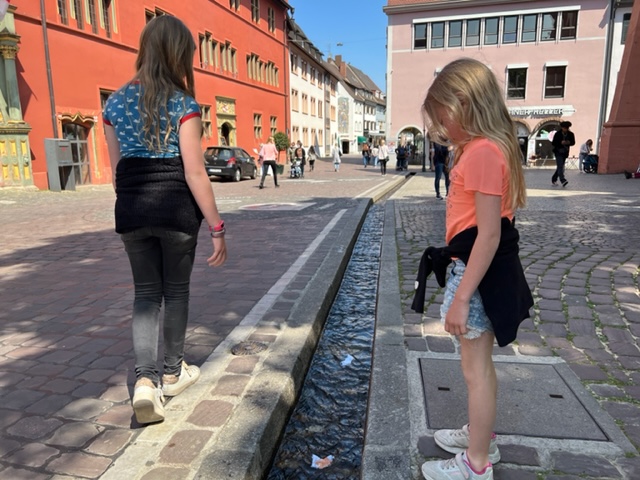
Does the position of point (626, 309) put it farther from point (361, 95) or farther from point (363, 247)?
point (361, 95)

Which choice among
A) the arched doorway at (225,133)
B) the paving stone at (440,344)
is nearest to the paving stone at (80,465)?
the paving stone at (440,344)

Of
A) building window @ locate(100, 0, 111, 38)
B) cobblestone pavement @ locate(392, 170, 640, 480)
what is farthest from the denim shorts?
building window @ locate(100, 0, 111, 38)

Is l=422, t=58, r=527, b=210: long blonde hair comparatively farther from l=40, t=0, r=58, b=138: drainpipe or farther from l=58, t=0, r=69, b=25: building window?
l=58, t=0, r=69, b=25: building window

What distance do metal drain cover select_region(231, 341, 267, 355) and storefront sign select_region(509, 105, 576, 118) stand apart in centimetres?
3485

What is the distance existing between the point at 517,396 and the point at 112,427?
211 centimetres

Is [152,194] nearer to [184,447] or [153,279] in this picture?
[153,279]

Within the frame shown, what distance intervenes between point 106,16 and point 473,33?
85.2 ft

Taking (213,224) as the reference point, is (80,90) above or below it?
above

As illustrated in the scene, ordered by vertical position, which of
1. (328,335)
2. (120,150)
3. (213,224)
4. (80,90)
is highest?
(80,90)

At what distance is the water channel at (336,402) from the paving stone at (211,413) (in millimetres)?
345

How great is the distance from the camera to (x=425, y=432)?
2.36 m

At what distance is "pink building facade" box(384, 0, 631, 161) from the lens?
110ft

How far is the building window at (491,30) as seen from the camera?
34.8 m

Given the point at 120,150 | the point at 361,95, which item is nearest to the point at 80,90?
the point at 120,150
